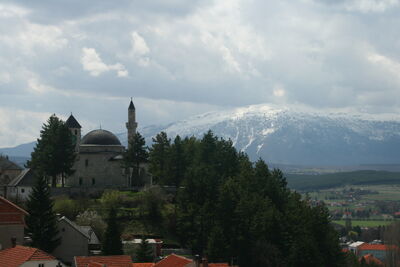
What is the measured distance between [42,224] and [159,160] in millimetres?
36274

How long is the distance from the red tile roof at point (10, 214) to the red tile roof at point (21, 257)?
10541mm

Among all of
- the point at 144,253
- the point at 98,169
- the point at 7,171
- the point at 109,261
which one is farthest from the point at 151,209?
the point at 109,261

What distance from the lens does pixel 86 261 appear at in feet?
192

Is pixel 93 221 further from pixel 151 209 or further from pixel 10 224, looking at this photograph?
pixel 10 224

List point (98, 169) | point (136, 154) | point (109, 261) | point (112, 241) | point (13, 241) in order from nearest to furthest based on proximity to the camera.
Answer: point (109, 261) < point (13, 241) < point (112, 241) < point (136, 154) < point (98, 169)

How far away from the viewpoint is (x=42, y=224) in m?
70.4

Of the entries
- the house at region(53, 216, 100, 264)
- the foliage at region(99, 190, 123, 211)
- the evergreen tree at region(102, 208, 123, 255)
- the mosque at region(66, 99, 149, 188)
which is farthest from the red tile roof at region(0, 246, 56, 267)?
the mosque at region(66, 99, 149, 188)

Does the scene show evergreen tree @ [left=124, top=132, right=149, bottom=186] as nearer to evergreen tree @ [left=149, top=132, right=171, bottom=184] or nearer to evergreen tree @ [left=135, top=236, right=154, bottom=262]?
evergreen tree @ [left=149, top=132, right=171, bottom=184]

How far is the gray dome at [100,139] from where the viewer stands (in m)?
108

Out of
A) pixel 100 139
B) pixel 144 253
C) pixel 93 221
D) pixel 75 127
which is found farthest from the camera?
pixel 75 127

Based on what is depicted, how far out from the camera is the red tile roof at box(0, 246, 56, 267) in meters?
53.8

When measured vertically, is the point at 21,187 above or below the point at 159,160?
below

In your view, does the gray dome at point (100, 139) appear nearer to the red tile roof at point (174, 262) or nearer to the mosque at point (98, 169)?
the mosque at point (98, 169)

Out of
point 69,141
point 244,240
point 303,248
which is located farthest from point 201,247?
point 69,141
